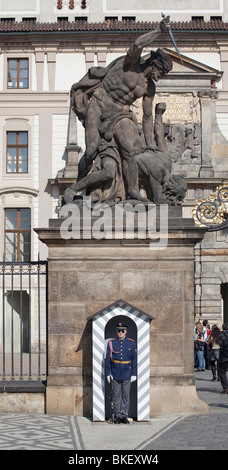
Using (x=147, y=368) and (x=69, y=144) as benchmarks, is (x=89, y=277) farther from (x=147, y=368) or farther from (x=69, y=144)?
(x=69, y=144)

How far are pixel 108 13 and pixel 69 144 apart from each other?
590 centimetres

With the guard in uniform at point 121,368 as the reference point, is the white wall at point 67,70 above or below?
A: above

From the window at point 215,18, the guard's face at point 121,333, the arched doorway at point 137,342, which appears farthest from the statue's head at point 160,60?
the window at point 215,18

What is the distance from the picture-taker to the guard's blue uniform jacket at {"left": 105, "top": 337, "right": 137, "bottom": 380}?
40.4 feet

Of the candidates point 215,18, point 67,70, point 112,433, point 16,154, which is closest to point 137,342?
point 112,433

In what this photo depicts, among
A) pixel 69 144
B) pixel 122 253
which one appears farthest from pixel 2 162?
pixel 122 253

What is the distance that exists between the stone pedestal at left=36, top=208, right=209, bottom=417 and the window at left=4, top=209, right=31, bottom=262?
68.4 feet

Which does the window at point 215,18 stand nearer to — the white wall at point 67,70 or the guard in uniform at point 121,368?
the white wall at point 67,70

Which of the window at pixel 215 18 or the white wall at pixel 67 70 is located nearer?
the white wall at pixel 67 70

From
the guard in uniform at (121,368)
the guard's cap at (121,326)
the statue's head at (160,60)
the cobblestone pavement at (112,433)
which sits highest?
the statue's head at (160,60)

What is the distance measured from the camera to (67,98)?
35500mm

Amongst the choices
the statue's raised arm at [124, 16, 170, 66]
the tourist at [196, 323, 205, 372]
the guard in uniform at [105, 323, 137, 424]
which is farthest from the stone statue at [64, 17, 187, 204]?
the tourist at [196, 323, 205, 372]

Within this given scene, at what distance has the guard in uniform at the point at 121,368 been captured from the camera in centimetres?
1227
